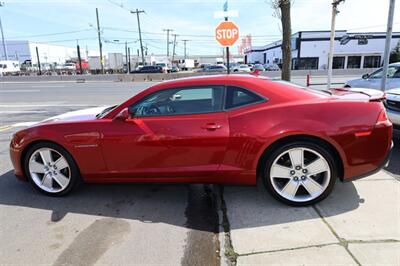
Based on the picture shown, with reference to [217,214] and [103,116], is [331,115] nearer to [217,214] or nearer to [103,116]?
[217,214]

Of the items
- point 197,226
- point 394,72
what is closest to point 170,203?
point 197,226

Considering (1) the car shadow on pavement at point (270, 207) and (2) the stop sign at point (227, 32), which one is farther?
(2) the stop sign at point (227, 32)

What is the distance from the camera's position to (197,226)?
3.14m

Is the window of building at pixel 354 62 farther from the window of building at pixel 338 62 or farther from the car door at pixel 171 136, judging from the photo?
the car door at pixel 171 136

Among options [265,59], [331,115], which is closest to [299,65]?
[265,59]

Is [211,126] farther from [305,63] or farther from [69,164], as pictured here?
[305,63]

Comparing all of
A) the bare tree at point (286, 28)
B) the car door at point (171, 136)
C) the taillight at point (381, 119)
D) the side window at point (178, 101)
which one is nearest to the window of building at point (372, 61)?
the bare tree at point (286, 28)

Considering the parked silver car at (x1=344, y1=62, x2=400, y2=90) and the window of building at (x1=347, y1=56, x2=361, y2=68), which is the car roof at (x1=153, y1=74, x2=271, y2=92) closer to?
the parked silver car at (x1=344, y1=62, x2=400, y2=90)

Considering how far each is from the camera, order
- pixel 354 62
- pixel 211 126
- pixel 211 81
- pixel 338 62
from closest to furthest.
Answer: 1. pixel 211 126
2. pixel 211 81
3. pixel 354 62
4. pixel 338 62

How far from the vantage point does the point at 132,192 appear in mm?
3980

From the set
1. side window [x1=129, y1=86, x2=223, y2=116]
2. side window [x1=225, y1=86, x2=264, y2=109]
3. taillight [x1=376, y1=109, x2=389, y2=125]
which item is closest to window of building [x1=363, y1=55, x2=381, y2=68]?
taillight [x1=376, y1=109, x2=389, y2=125]

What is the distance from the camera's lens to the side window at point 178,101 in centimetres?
345

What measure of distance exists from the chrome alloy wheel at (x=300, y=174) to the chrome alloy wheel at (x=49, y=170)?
2.48 metres

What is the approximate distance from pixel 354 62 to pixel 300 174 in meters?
49.9
